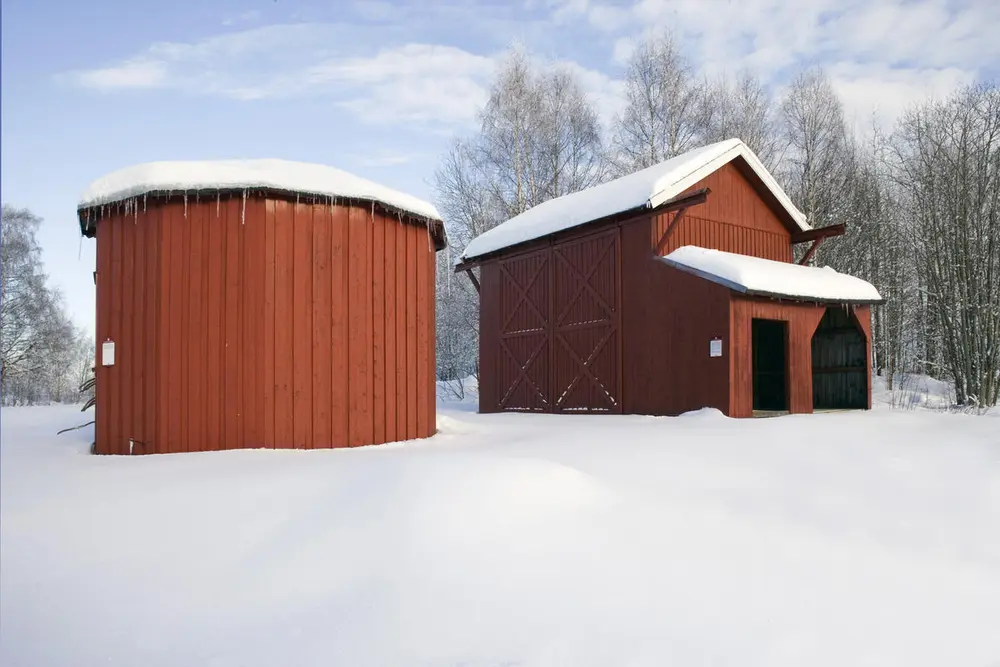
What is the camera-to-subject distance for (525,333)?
14820 millimetres

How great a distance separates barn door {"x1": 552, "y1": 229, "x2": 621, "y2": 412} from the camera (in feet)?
42.1

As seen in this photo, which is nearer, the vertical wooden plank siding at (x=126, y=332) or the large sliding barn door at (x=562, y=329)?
the vertical wooden plank siding at (x=126, y=332)

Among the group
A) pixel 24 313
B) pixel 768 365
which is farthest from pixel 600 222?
pixel 24 313

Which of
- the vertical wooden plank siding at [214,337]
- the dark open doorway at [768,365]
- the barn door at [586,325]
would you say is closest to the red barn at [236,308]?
the vertical wooden plank siding at [214,337]

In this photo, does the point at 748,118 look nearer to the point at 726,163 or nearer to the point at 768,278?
the point at 726,163

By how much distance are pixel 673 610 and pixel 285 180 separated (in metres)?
5.80

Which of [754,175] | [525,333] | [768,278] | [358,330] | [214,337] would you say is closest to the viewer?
[214,337]

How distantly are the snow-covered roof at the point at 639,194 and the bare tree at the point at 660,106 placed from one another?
827 centimetres

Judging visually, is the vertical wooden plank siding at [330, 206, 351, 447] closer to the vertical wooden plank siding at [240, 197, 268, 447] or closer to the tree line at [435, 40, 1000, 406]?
the vertical wooden plank siding at [240, 197, 268, 447]

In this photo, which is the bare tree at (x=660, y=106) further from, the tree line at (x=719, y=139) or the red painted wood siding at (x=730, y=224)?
the red painted wood siding at (x=730, y=224)

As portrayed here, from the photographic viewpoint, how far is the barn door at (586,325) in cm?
1284

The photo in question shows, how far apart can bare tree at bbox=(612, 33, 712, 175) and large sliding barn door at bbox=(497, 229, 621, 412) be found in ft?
32.2

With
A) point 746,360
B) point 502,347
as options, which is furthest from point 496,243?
point 746,360

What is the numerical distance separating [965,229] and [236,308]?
17.0m
